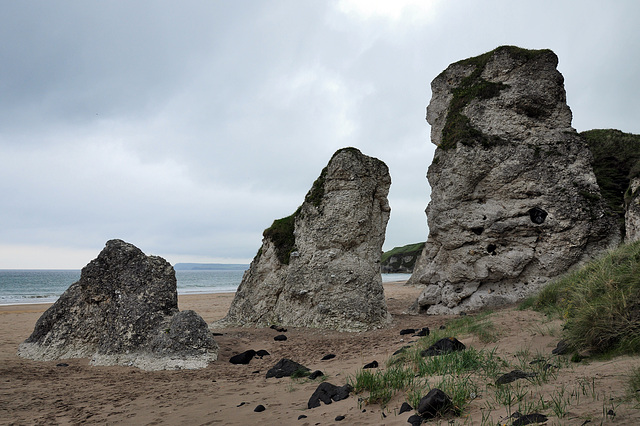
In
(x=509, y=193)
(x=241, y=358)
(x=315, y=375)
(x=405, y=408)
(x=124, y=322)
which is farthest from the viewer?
(x=509, y=193)

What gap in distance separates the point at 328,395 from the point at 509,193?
1019cm

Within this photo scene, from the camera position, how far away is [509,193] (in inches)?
474

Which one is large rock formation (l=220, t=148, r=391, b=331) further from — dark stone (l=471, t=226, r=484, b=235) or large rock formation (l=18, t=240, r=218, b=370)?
large rock formation (l=18, t=240, r=218, b=370)

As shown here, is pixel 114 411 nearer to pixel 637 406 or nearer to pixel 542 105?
pixel 637 406

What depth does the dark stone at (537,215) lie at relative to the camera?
38.0 feet

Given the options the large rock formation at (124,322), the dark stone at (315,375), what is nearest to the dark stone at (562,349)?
the dark stone at (315,375)

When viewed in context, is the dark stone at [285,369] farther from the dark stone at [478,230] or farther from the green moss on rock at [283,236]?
the dark stone at [478,230]

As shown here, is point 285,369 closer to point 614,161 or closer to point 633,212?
point 633,212

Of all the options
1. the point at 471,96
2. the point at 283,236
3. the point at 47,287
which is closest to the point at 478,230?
the point at 471,96

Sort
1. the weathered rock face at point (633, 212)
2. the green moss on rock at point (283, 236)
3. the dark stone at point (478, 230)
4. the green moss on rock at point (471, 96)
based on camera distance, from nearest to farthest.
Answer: the weathered rock face at point (633, 212) → the green moss on rock at point (283, 236) → the dark stone at point (478, 230) → the green moss on rock at point (471, 96)

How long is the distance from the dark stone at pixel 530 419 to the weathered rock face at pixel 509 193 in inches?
384

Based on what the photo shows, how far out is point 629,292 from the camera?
3.94 meters

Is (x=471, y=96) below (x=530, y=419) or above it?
above

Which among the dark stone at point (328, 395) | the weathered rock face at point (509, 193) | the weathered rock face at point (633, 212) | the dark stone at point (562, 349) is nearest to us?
the dark stone at point (328, 395)
